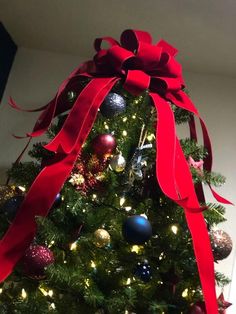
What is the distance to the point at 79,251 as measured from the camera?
0.65 meters

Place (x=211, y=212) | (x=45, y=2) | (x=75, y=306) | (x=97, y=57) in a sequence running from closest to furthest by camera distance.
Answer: (x=75, y=306) → (x=211, y=212) → (x=97, y=57) → (x=45, y=2)

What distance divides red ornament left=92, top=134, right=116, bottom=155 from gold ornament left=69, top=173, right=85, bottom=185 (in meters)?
0.05

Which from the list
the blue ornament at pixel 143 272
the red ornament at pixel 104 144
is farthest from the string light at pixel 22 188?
the blue ornament at pixel 143 272

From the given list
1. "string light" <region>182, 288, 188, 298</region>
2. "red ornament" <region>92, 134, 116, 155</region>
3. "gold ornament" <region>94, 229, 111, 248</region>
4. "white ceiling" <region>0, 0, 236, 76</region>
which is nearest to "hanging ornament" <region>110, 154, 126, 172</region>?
"red ornament" <region>92, 134, 116, 155</region>

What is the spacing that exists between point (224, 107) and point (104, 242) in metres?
0.79

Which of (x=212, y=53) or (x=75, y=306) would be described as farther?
(x=212, y=53)

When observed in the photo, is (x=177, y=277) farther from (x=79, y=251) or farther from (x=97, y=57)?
(x=97, y=57)

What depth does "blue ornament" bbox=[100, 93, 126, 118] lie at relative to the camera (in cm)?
71

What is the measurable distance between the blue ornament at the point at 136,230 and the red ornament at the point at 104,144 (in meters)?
0.15

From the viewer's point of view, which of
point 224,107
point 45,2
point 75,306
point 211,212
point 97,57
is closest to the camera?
point 75,306

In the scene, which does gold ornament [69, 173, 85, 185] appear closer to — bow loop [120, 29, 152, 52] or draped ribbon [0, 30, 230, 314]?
draped ribbon [0, 30, 230, 314]

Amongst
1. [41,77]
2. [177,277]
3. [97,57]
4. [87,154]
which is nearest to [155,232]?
[177,277]

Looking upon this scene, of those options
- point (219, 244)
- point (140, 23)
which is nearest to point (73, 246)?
point (219, 244)

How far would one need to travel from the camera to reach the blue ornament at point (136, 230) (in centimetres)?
58
